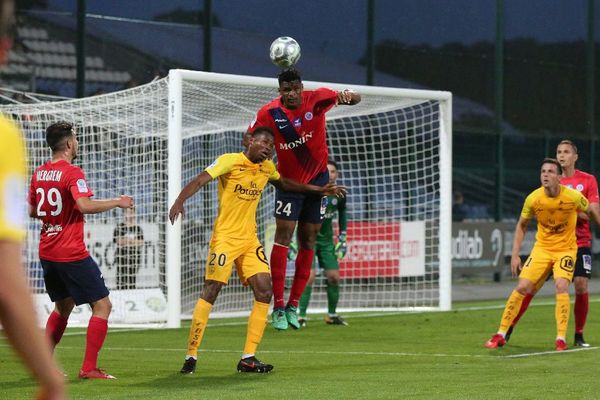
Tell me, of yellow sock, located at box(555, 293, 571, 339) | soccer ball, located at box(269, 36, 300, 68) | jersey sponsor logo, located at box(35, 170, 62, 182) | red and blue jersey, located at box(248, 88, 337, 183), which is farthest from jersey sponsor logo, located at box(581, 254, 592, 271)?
jersey sponsor logo, located at box(35, 170, 62, 182)

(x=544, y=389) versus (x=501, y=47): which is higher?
(x=501, y=47)

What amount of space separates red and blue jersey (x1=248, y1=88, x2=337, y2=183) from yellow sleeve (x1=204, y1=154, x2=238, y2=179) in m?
1.14

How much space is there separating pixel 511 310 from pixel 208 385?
4.25m

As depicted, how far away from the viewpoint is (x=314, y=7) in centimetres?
2495

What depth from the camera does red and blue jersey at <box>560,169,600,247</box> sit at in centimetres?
1239

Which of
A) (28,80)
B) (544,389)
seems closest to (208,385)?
(544,389)

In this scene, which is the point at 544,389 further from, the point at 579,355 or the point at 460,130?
the point at 460,130

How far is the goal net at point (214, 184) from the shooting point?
609 inches

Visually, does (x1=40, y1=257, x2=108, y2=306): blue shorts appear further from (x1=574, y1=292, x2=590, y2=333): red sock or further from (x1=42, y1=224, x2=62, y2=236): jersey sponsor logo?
(x1=574, y1=292, x2=590, y2=333): red sock

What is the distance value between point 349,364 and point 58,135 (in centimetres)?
338

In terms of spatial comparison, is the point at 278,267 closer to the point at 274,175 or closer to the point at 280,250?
the point at 280,250

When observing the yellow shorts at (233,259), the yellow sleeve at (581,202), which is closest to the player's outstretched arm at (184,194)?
Result: the yellow shorts at (233,259)

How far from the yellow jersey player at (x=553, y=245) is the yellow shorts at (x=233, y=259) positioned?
A: 10.9ft

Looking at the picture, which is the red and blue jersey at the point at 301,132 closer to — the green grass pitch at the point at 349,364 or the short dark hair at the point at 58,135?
the green grass pitch at the point at 349,364
